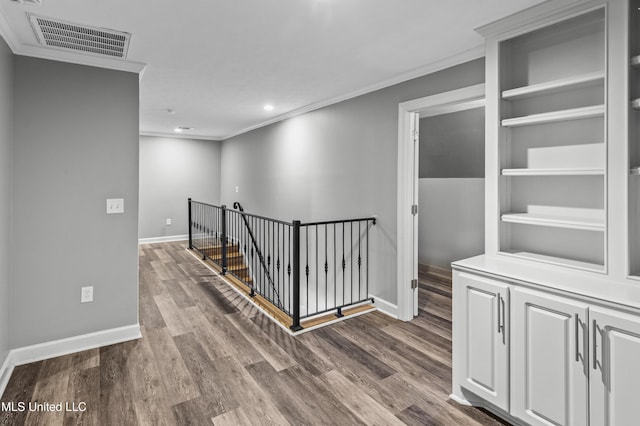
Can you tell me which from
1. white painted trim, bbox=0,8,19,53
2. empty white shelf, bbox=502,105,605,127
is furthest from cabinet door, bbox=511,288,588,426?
white painted trim, bbox=0,8,19,53

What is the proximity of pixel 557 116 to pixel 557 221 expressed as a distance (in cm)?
61

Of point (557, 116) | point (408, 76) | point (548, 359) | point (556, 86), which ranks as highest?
point (408, 76)

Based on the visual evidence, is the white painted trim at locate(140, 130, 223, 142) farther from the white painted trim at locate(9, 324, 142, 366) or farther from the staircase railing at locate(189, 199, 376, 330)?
the white painted trim at locate(9, 324, 142, 366)

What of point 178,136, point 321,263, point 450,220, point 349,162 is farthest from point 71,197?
point 178,136

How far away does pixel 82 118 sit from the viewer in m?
2.72

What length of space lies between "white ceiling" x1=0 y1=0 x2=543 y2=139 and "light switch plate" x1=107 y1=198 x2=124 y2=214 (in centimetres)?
110

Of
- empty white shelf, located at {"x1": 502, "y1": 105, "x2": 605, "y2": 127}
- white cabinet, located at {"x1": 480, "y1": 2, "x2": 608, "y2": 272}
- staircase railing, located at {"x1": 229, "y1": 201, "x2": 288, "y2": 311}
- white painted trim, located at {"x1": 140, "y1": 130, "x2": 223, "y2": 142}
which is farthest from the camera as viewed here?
white painted trim, located at {"x1": 140, "y1": 130, "x2": 223, "y2": 142}

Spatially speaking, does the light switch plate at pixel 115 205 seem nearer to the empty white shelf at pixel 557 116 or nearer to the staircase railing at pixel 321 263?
the staircase railing at pixel 321 263

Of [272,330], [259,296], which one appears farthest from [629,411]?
[259,296]

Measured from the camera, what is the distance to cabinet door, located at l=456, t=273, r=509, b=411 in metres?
1.91

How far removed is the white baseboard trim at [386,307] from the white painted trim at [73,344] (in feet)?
7.54

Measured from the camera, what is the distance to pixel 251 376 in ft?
7.86

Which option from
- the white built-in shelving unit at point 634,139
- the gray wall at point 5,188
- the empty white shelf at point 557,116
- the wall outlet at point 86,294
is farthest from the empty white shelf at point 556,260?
the gray wall at point 5,188

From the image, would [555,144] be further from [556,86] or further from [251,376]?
[251,376]
